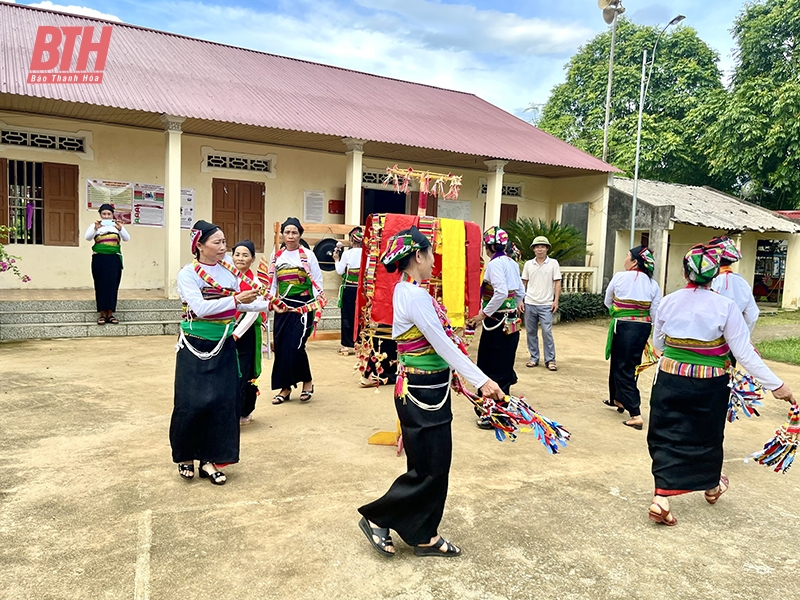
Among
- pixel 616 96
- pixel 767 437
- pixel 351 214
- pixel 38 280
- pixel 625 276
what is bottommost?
pixel 767 437

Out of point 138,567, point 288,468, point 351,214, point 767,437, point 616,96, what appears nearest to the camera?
point 138,567

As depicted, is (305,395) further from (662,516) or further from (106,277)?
(106,277)

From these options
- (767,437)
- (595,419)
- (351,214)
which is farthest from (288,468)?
(351,214)

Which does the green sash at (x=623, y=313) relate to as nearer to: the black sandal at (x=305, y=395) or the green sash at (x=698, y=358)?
the green sash at (x=698, y=358)

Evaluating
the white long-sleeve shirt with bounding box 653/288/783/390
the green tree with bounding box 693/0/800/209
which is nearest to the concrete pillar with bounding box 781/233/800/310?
the green tree with bounding box 693/0/800/209

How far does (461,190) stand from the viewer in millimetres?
14297

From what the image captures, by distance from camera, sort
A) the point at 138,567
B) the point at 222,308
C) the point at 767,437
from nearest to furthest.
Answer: the point at 138,567, the point at 222,308, the point at 767,437

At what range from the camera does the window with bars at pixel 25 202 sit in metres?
9.74

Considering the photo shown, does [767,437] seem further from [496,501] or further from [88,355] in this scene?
[88,355]

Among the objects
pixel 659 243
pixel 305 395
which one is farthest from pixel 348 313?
pixel 659 243

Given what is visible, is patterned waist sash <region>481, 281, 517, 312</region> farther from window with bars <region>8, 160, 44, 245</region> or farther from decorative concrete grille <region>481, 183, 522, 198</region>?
decorative concrete grille <region>481, 183, 522, 198</region>

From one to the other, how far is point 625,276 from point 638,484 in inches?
83.4

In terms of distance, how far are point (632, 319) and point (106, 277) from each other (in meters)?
6.75

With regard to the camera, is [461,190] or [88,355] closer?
[88,355]
